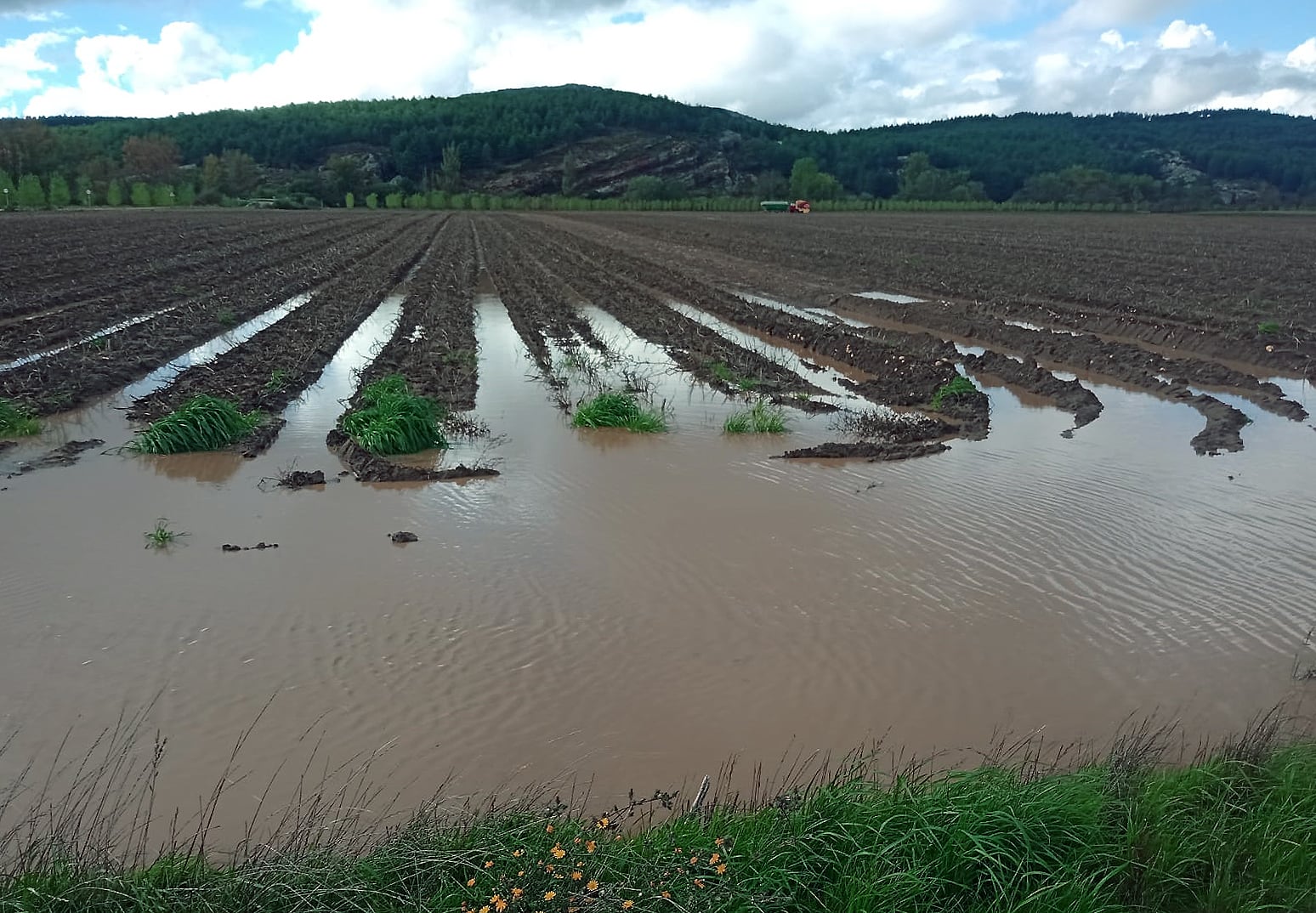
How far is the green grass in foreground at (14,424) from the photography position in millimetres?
9422

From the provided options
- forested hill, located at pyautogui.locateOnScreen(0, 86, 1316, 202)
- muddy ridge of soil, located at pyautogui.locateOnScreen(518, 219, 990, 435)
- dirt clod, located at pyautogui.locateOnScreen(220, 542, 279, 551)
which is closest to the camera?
dirt clod, located at pyautogui.locateOnScreen(220, 542, 279, 551)

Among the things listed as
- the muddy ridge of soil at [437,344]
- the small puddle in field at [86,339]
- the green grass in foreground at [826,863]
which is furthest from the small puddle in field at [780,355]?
the small puddle in field at [86,339]

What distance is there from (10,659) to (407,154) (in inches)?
5401

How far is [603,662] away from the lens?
17.0ft

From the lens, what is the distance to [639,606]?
5.89 meters

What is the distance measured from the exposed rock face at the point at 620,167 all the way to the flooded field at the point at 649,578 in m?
116

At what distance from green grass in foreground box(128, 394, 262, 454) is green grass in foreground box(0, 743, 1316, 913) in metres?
6.32

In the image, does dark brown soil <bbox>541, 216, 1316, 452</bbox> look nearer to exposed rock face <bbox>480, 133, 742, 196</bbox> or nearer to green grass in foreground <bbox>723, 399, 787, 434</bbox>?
green grass in foreground <bbox>723, 399, 787, 434</bbox>

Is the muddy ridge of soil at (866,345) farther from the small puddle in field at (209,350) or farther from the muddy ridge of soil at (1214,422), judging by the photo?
the small puddle in field at (209,350)

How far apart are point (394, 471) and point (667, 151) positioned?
138808mm

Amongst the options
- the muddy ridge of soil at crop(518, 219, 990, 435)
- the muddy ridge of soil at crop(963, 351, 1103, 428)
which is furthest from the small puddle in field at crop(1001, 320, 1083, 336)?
the muddy ridge of soil at crop(963, 351, 1103, 428)

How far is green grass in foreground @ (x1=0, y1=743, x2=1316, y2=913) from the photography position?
2.97 metres

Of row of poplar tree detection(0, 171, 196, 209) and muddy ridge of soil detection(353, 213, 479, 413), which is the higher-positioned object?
row of poplar tree detection(0, 171, 196, 209)

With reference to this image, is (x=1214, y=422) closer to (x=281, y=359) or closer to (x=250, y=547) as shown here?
(x=250, y=547)
